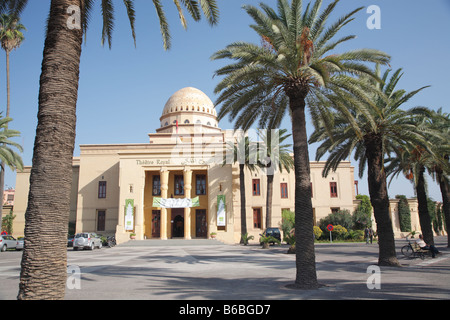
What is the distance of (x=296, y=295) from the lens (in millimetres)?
8781

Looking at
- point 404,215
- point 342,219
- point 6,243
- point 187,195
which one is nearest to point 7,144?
point 6,243

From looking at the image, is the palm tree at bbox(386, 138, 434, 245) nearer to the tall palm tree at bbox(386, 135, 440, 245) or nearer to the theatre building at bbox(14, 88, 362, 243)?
the tall palm tree at bbox(386, 135, 440, 245)

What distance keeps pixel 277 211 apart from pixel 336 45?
98.2 feet

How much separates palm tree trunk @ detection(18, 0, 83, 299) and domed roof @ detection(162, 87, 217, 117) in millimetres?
39510

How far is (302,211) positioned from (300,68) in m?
4.37

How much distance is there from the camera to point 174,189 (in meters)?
39.1

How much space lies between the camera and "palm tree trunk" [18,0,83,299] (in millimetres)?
6012

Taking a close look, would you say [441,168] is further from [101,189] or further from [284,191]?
[101,189]

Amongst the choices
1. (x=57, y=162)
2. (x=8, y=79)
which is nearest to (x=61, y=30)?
(x=57, y=162)

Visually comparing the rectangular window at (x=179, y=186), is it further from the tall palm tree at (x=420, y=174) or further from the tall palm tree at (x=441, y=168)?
the tall palm tree at (x=441, y=168)

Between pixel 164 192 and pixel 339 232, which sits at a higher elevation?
pixel 164 192

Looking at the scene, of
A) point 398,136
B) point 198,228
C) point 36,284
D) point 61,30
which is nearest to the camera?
point 36,284

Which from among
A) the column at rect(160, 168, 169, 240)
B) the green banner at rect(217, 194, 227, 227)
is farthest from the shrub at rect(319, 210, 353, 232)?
the column at rect(160, 168, 169, 240)
